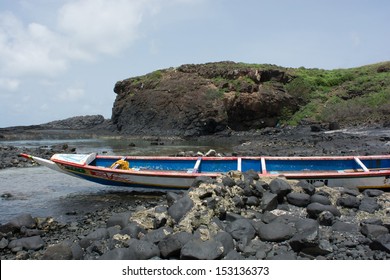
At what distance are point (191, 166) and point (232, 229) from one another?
7705 millimetres

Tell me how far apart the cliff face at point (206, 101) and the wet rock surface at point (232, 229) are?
35.5 metres

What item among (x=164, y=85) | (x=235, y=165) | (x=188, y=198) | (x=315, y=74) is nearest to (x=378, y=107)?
(x=315, y=74)

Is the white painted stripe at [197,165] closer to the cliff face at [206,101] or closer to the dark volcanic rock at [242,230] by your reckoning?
A: the dark volcanic rock at [242,230]

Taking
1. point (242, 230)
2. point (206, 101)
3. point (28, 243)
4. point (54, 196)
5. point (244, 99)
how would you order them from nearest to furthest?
point (242, 230), point (28, 243), point (54, 196), point (244, 99), point (206, 101)

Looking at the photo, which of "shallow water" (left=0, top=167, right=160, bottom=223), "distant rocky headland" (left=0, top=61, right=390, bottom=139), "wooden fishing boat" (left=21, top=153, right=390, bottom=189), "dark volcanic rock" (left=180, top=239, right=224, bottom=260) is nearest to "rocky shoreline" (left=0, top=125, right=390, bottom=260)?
"dark volcanic rock" (left=180, top=239, right=224, bottom=260)

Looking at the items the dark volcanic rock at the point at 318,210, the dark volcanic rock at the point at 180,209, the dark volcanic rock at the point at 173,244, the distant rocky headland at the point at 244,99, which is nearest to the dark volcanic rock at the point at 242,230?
the dark volcanic rock at the point at 173,244

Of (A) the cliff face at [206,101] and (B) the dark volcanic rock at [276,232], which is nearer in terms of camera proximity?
(B) the dark volcanic rock at [276,232]

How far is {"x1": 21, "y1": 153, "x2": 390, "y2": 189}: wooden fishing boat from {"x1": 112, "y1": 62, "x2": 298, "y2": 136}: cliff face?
29.7m

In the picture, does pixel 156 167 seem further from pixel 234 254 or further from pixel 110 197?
pixel 234 254

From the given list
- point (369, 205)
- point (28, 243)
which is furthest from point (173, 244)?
point (369, 205)

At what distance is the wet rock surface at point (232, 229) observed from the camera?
512 centimetres

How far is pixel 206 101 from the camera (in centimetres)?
4522

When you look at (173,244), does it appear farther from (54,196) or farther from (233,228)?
(54,196)
